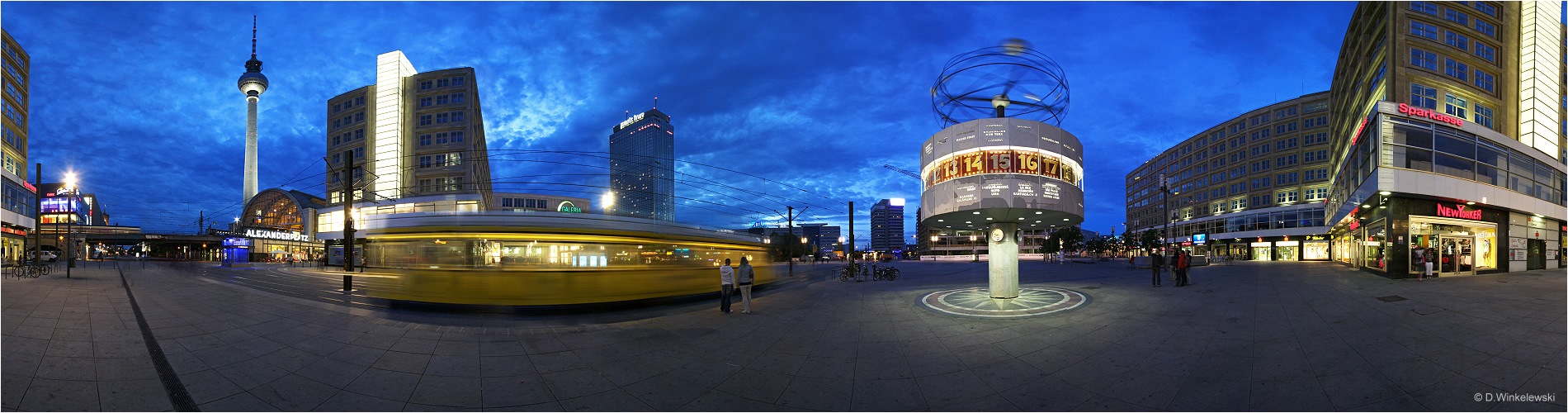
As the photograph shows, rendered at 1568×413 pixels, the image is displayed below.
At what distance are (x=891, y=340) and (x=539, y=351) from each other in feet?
18.7

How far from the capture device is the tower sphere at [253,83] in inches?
5128

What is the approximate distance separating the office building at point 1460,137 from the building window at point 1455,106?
0.07 m

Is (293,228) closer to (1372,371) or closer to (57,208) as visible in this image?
(57,208)

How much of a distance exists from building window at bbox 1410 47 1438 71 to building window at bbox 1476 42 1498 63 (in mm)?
4215

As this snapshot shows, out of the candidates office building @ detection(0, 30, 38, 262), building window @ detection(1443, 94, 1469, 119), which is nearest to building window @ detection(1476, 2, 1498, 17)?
building window @ detection(1443, 94, 1469, 119)

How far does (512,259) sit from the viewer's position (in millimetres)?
13062

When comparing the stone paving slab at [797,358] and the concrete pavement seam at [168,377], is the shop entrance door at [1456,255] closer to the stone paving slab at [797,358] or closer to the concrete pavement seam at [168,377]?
the stone paving slab at [797,358]

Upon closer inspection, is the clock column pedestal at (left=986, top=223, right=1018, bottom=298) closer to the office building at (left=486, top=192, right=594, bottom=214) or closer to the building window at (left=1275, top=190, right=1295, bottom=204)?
the office building at (left=486, top=192, right=594, bottom=214)

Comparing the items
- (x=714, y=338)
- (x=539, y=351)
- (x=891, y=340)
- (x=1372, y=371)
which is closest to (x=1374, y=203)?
(x=1372, y=371)

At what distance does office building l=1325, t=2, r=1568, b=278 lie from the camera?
77.7 ft

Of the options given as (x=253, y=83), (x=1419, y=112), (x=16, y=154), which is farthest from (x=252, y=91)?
(x=1419, y=112)

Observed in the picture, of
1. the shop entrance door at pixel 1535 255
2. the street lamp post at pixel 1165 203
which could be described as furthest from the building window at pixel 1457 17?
the street lamp post at pixel 1165 203

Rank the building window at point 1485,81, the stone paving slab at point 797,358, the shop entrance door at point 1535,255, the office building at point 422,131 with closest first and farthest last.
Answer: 1. the stone paving slab at point 797,358
2. the building window at point 1485,81
3. the shop entrance door at point 1535,255
4. the office building at point 422,131

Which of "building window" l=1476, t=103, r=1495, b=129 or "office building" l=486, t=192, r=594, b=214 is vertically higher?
"building window" l=1476, t=103, r=1495, b=129
